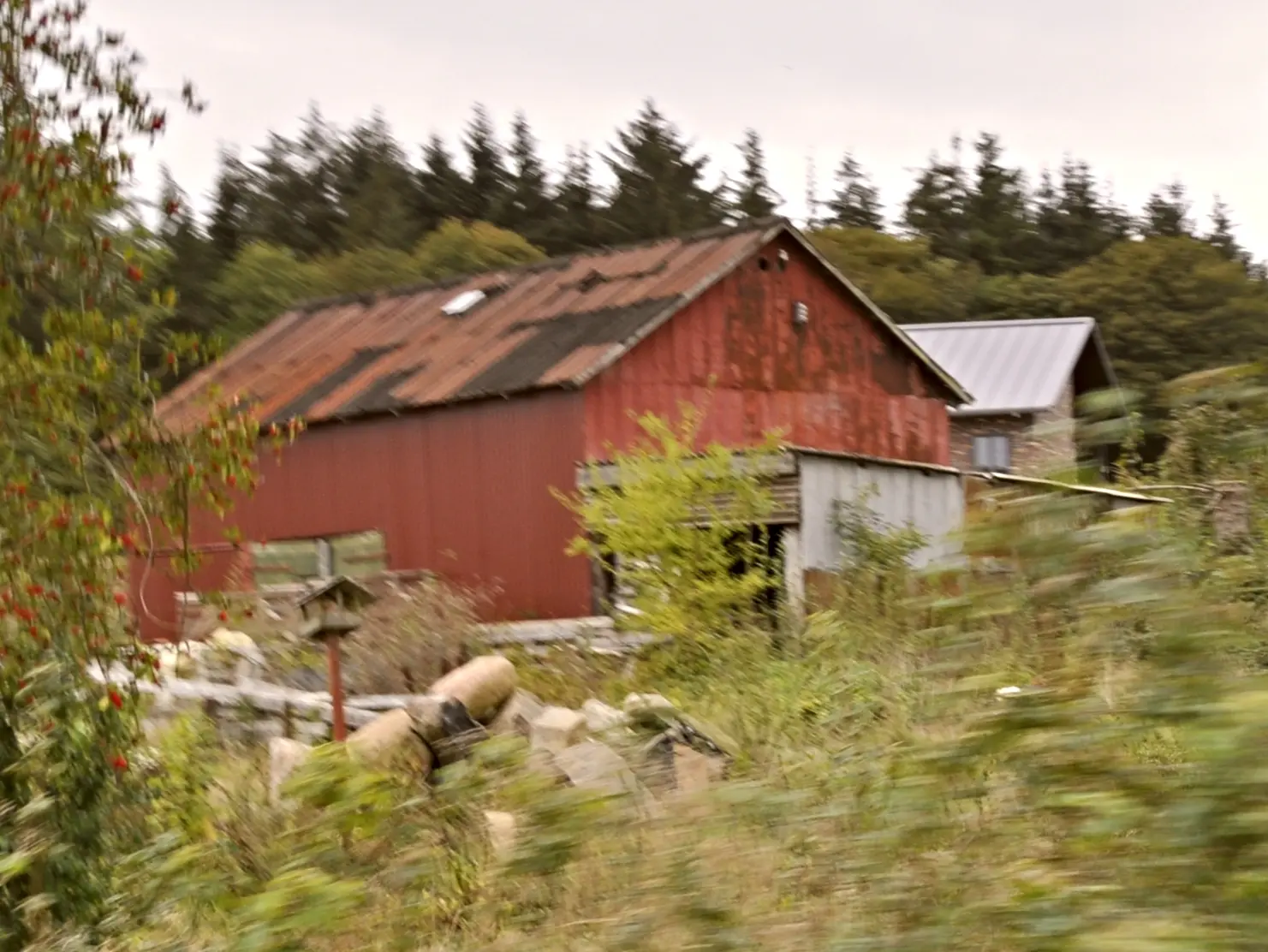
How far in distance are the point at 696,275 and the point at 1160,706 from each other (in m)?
14.7

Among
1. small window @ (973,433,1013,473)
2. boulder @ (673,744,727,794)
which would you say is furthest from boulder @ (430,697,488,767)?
small window @ (973,433,1013,473)

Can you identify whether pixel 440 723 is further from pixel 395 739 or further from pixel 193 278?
pixel 193 278

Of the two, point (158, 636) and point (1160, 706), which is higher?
point (1160, 706)

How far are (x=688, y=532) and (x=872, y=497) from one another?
121 inches

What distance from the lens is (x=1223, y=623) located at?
2.43 meters

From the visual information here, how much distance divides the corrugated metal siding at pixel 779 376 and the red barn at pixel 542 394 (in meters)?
0.03

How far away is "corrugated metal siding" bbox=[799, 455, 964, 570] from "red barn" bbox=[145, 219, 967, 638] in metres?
2.49

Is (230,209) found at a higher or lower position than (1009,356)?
higher

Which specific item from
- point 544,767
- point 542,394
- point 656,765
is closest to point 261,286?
point 542,394

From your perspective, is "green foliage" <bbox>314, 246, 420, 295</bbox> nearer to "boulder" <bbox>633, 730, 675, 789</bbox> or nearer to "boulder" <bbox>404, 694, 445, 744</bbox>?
"boulder" <bbox>404, 694, 445, 744</bbox>

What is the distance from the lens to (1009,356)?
1337 inches

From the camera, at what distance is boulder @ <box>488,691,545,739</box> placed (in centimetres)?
1052

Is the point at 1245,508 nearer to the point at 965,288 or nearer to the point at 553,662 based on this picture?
the point at 553,662

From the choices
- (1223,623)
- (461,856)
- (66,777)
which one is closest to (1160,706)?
(1223,623)
